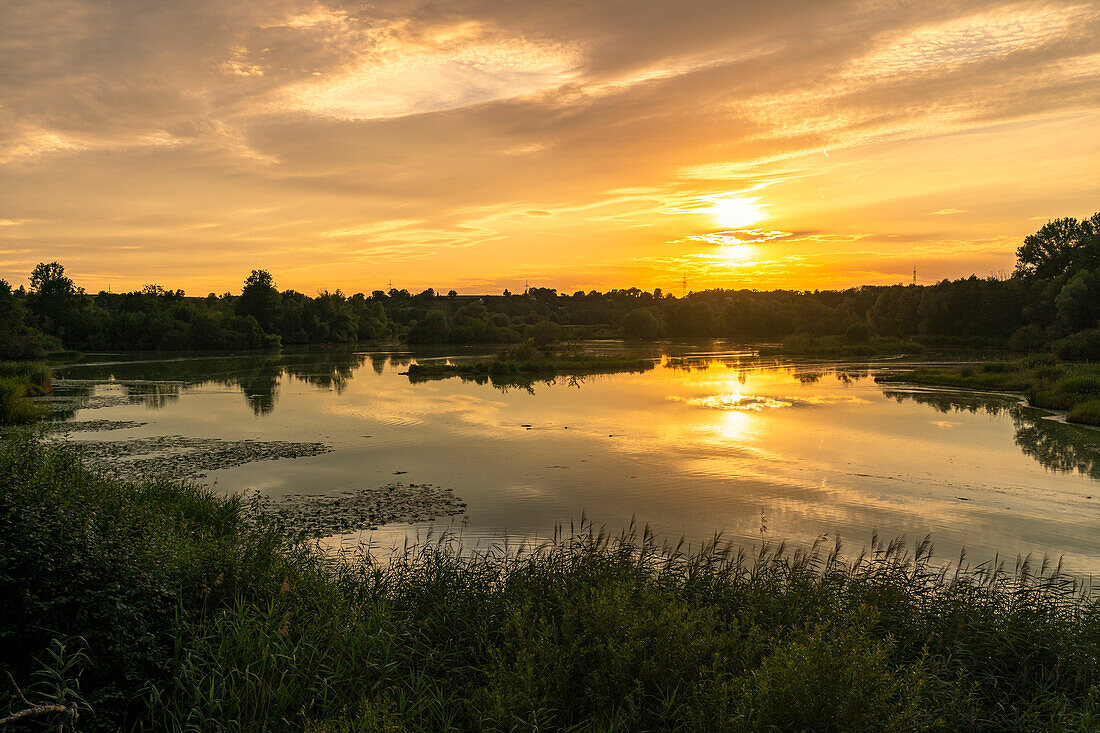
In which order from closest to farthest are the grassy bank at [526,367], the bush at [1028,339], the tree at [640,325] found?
the grassy bank at [526,367]
the bush at [1028,339]
the tree at [640,325]

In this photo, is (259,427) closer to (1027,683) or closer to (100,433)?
(100,433)

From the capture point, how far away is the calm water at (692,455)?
10.2 meters

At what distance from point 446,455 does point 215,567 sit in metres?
9.85

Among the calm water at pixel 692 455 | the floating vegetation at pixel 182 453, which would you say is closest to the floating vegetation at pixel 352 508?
the calm water at pixel 692 455

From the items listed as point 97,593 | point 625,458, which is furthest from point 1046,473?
point 97,593

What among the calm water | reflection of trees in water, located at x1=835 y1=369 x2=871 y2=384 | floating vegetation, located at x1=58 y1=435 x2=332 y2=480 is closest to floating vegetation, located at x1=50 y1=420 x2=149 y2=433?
the calm water

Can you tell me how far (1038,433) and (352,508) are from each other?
1860cm

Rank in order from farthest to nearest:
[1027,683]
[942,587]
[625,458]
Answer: [625,458] < [942,587] < [1027,683]

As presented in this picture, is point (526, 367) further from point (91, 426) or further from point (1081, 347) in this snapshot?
point (1081, 347)

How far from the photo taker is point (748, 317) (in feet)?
294

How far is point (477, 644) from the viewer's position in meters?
5.42

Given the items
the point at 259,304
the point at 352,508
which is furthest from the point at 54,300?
the point at 352,508

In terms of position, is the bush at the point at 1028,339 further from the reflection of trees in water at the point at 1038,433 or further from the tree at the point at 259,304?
the tree at the point at 259,304

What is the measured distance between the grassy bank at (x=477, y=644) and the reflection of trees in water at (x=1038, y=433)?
440 inches
